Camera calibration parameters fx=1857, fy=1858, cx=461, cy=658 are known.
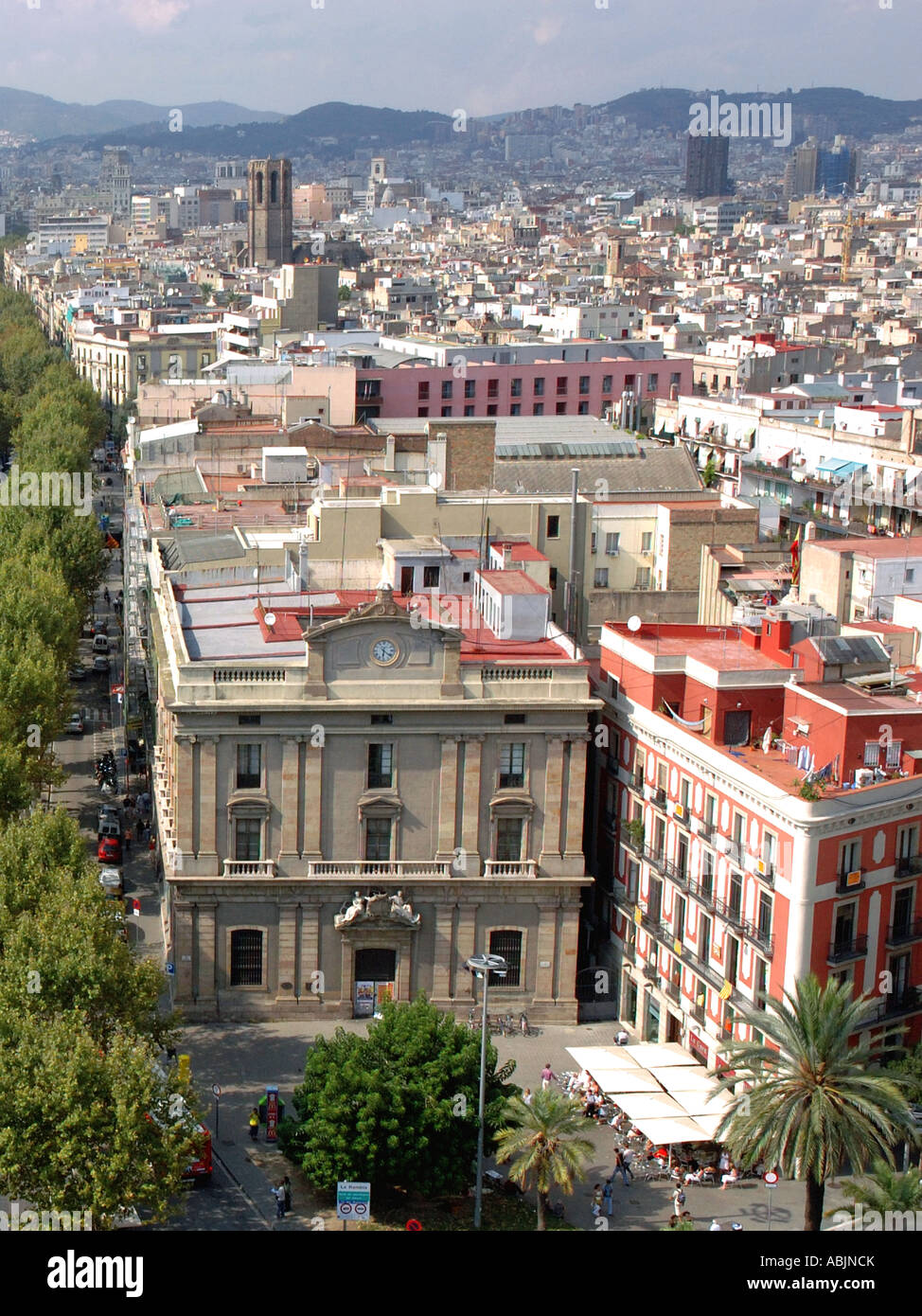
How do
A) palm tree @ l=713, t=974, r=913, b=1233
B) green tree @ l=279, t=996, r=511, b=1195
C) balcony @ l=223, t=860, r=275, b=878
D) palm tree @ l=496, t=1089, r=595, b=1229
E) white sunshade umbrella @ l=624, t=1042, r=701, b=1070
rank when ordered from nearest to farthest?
palm tree @ l=713, t=974, r=913, b=1233 → palm tree @ l=496, t=1089, r=595, b=1229 → green tree @ l=279, t=996, r=511, b=1195 → white sunshade umbrella @ l=624, t=1042, r=701, b=1070 → balcony @ l=223, t=860, r=275, b=878

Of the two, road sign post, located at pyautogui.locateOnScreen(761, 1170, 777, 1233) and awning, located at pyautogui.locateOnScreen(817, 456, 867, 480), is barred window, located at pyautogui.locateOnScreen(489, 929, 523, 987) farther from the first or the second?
awning, located at pyautogui.locateOnScreen(817, 456, 867, 480)

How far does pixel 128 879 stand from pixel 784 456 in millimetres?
54064

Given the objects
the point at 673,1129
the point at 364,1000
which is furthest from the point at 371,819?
the point at 673,1129

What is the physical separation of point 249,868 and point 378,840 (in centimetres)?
329

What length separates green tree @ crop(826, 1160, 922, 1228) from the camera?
106 ft

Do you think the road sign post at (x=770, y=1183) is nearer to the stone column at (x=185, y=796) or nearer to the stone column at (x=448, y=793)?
the stone column at (x=448, y=793)

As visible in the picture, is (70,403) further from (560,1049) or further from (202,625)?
(560,1049)

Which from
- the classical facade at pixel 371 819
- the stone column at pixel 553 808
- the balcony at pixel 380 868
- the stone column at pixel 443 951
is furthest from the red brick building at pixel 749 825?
the balcony at pixel 380 868

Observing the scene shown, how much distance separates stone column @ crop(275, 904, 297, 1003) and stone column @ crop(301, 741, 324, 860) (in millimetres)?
1538

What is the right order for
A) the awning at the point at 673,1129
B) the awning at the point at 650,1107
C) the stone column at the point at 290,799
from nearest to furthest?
1. the awning at the point at 673,1129
2. the awning at the point at 650,1107
3. the stone column at the point at 290,799

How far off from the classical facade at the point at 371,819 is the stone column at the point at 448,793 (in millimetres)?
34

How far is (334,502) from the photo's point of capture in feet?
188

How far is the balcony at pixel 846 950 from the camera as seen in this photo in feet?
131

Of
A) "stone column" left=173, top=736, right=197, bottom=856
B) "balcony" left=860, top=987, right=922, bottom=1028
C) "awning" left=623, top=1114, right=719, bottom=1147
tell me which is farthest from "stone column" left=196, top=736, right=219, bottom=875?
"balcony" left=860, top=987, right=922, bottom=1028
